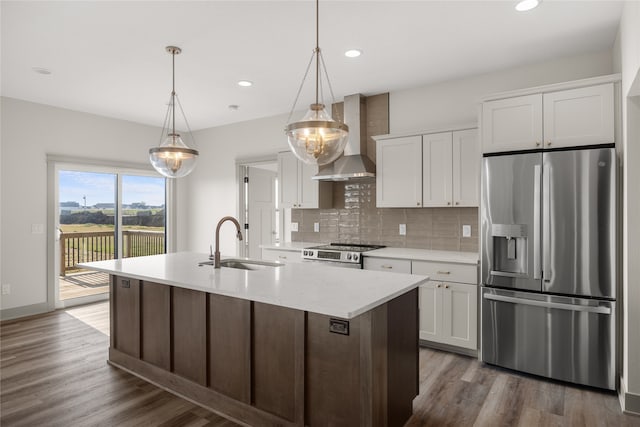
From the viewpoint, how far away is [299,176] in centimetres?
487

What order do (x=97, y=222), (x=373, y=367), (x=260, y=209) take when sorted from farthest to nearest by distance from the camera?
1. (x=260, y=209)
2. (x=97, y=222)
3. (x=373, y=367)

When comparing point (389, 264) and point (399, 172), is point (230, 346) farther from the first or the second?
point (399, 172)

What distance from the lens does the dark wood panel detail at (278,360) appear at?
2.09 m

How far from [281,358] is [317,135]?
1.32 m

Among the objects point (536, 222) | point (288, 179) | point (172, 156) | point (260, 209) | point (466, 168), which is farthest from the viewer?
point (260, 209)

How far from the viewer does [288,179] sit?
498 cm

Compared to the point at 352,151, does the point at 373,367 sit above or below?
below

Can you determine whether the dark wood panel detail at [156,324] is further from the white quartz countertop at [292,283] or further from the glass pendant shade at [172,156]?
the glass pendant shade at [172,156]

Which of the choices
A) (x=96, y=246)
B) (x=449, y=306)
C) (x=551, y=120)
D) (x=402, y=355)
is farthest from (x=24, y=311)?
(x=551, y=120)

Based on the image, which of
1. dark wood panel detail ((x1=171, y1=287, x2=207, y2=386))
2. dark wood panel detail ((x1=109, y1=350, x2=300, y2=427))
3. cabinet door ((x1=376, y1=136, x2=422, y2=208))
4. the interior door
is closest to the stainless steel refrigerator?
cabinet door ((x1=376, y1=136, x2=422, y2=208))

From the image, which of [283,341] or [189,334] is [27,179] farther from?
[283,341]

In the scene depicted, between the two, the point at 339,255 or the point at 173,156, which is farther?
A: the point at 339,255

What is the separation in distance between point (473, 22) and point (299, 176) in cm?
269

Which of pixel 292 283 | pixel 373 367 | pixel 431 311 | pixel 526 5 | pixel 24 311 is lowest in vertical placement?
pixel 24 311
